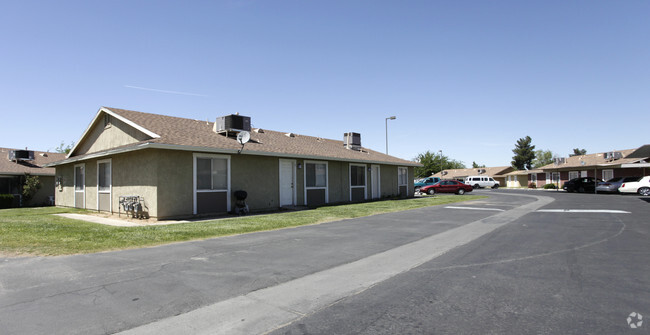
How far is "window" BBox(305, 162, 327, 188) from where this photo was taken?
1923 centimetres

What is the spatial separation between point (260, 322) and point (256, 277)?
1.77 metres

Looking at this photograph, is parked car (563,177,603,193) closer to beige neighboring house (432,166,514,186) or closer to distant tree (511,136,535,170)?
beige neighboring house (432,166,514,186)

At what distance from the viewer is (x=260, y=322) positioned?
3.90 meters

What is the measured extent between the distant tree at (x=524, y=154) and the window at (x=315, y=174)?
88.3 metres

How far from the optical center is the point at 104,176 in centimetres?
1697

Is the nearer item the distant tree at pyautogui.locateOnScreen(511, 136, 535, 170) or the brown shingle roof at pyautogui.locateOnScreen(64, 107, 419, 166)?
the brown shingle roof at pyautogui.locateOnScreen(64, 107, 419, 166)

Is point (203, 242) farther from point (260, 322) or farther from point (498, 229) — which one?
point (498, 229)

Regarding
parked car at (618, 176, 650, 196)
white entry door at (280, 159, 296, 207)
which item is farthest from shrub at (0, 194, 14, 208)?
parked car at (618, 176, 650, 196)

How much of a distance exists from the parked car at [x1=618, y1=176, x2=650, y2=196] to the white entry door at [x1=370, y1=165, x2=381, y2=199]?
21161 millimetres

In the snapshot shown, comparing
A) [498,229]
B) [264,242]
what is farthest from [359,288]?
[498,229]


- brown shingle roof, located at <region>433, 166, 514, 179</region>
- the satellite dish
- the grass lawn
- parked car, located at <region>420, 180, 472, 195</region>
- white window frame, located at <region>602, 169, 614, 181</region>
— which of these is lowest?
the grass lawn

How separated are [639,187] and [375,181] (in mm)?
21777

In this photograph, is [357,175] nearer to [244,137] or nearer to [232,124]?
[232,124]

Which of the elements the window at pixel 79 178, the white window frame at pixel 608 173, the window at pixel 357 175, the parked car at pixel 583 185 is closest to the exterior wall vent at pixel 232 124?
the window at pixel 357 175
